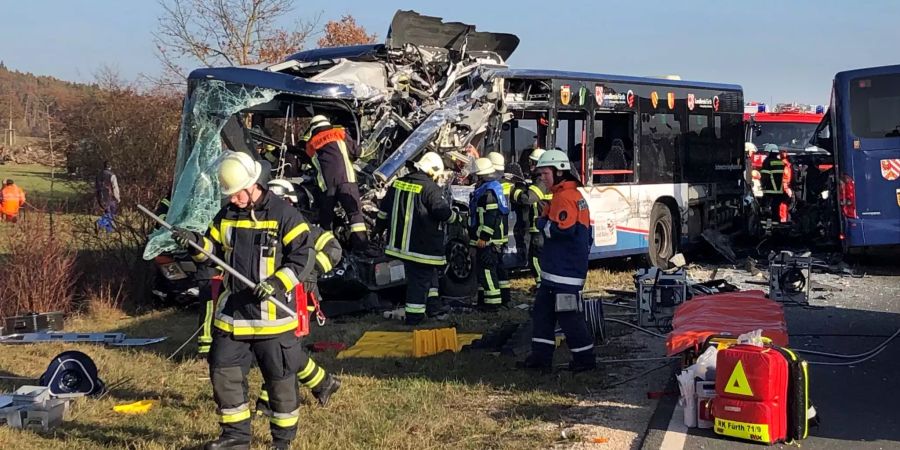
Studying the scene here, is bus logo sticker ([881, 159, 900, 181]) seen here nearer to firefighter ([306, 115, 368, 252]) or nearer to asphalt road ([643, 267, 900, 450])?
asphalt road ([643, 267, 900, 450])

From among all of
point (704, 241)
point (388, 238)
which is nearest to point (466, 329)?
point (388, 238)

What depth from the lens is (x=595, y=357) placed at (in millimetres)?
7414

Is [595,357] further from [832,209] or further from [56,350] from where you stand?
[832,209]

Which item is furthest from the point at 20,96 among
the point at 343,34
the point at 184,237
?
the point at 184,237

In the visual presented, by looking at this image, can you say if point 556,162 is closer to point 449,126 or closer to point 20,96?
point 449,126

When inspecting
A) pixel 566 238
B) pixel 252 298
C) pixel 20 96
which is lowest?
pixel 252 298

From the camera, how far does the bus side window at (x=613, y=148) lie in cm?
1234

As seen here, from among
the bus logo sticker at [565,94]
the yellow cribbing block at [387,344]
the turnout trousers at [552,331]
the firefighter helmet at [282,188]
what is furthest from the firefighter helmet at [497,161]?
the turnout trousers at [552,331]

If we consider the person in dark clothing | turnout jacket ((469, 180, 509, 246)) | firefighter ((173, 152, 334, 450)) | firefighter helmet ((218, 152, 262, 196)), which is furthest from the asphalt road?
the person in dark clothing

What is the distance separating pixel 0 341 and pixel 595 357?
5.72 metres

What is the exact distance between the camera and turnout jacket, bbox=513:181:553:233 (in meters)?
10.3

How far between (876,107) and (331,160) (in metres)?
5.96

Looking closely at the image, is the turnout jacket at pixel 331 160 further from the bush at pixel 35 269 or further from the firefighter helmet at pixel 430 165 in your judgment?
the bush at pixel 35 269

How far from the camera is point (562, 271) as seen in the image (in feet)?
23.6
